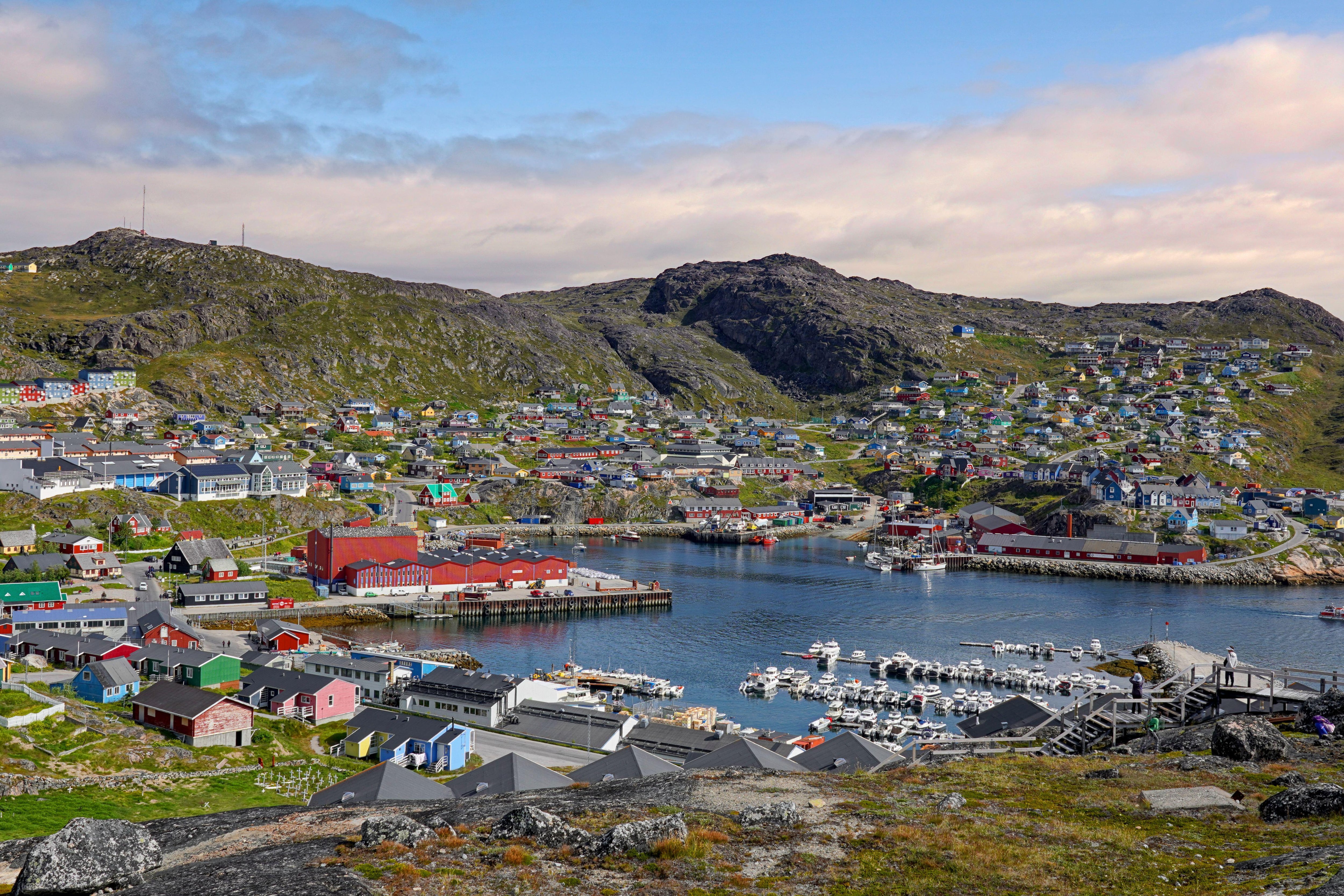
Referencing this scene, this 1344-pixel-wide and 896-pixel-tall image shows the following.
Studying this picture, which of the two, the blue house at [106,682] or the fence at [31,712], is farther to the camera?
the blue house at [106,682]

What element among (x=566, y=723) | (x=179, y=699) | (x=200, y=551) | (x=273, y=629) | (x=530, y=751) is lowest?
(x=530, y=751)

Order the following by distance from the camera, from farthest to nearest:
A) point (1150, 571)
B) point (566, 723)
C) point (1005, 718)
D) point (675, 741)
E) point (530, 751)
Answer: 1. point (1150, 571)
2. point (566, 723)
3. point (530, 751)
4. point (675, 741)
5. point (1005, 718)

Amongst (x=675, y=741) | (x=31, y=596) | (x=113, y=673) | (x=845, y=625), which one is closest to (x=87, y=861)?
(x=675, y=741)

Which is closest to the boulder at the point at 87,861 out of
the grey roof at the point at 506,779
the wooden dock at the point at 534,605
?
the grey roof at the point at 506,779

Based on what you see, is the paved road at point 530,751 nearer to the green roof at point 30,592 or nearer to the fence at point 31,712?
the fence at point 31,712

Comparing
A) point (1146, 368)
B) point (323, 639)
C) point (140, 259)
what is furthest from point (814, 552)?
point (140, 259)

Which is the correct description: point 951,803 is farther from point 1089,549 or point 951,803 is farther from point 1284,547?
point 1284,547

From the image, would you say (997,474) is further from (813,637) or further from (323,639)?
(323,639)
